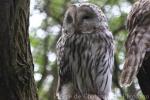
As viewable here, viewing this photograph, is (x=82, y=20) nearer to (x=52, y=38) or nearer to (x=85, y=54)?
(x=85, y=54)

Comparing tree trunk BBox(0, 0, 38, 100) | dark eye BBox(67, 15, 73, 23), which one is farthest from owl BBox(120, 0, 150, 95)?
tree trunk BBox(0, 0, 38, 100)

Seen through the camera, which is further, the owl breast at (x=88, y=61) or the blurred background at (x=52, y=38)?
the blurred background at (x=52, y=38)

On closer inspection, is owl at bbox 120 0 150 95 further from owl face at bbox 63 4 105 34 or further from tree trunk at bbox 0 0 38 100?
tree trunk at bbox 0 0 38 100

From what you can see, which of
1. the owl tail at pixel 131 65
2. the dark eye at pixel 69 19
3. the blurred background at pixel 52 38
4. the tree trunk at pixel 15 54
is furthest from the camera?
the blurred background at pixel 52 38

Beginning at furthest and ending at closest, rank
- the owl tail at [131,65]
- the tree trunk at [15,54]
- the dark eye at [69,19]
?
the dark eye at [69,19]
the owl tail at [131,65]
the tree trunk at [15,54]

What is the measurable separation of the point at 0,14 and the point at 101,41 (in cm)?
180

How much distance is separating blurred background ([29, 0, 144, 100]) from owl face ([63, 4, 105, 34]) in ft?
5.45

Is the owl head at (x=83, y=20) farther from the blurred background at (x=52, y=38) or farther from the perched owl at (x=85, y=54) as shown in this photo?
the blurred background at (x=52, y=38)

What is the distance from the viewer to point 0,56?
2926mm

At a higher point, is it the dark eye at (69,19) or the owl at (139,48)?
the dark eye at (69,19)

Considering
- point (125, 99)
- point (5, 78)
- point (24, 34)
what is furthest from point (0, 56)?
→ point (125, 99)

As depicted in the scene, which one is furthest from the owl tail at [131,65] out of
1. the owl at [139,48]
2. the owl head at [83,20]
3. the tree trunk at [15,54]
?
the tree trunk at [15,54]

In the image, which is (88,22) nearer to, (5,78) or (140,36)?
(140,36)

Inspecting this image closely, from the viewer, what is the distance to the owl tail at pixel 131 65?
12.2 ft
